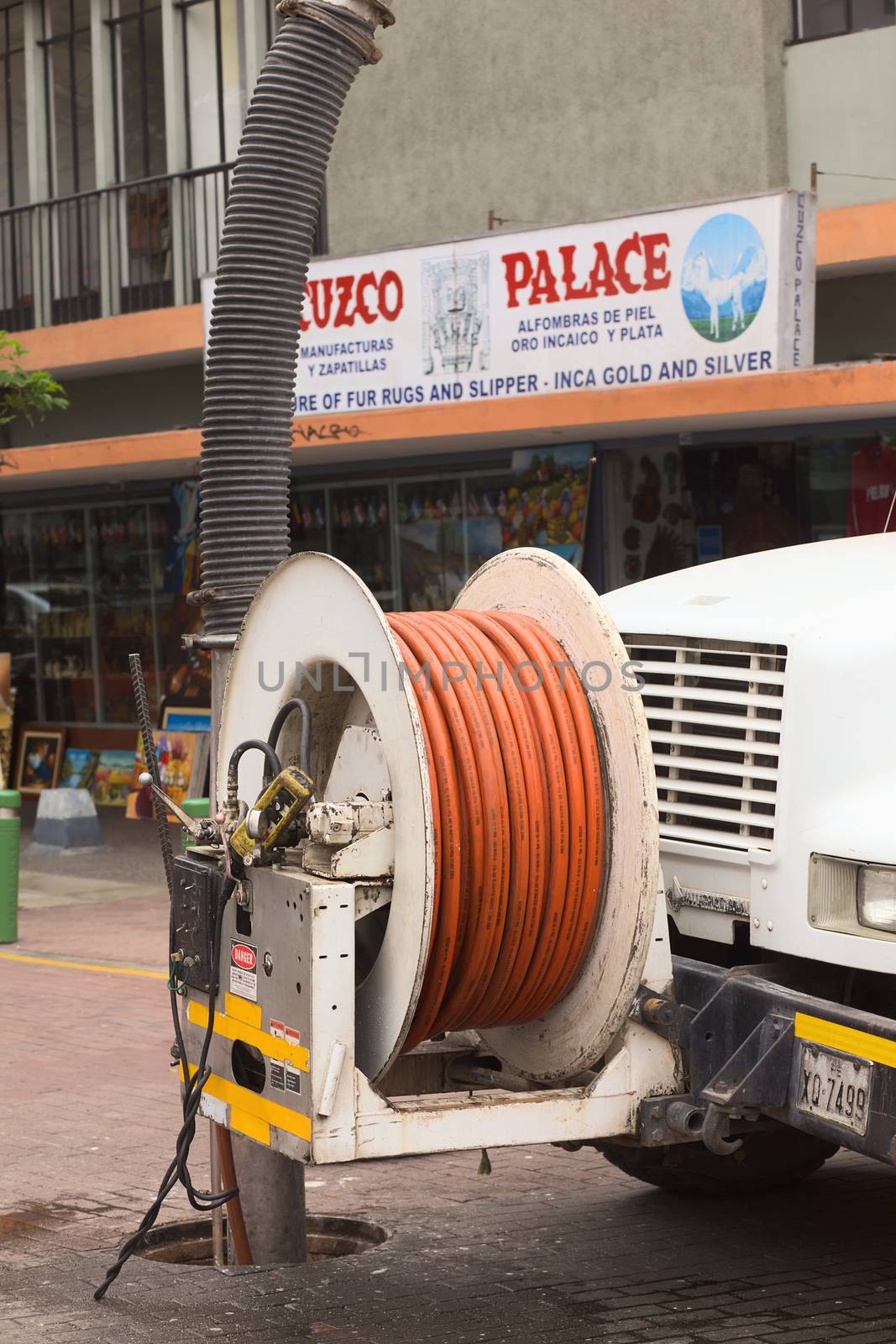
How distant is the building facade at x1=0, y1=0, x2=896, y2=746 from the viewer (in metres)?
14.3

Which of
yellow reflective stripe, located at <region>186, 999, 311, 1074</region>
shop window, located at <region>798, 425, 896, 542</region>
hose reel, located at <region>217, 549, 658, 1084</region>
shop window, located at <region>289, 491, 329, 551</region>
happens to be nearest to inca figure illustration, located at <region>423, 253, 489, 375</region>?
shop window, located at <region>798, 425, 896, 542</region>

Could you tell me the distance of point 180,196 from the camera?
20016mm

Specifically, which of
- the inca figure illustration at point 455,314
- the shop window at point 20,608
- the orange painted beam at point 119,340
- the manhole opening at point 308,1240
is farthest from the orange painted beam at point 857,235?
the shop window at point 20,608

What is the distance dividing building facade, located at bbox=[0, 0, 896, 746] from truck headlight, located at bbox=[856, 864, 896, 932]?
7822mm

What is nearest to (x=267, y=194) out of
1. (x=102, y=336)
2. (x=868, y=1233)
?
(x=868, y=1233)

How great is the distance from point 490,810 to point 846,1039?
1.05m

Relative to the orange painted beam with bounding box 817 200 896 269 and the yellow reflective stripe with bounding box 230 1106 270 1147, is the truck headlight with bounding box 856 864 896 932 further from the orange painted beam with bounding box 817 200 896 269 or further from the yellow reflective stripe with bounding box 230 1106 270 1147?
the orange painted beam with bounding box 817 200 896 269

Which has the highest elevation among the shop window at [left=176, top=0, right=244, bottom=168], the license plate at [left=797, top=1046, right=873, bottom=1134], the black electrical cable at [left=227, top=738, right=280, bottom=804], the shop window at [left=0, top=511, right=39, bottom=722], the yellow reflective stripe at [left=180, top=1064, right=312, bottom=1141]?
the shop window at [left=176, top=0, right=244, bottom=168]

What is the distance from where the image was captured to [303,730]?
5086 mm

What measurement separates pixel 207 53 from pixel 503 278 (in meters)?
8.05

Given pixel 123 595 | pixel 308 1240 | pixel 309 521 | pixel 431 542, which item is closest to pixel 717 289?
pixel 431 542

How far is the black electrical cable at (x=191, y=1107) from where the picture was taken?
5.18m

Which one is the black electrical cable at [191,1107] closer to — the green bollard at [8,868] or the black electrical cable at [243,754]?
the black electrical cable at [243,754]

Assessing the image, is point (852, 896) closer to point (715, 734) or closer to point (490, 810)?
point (715, 734)
